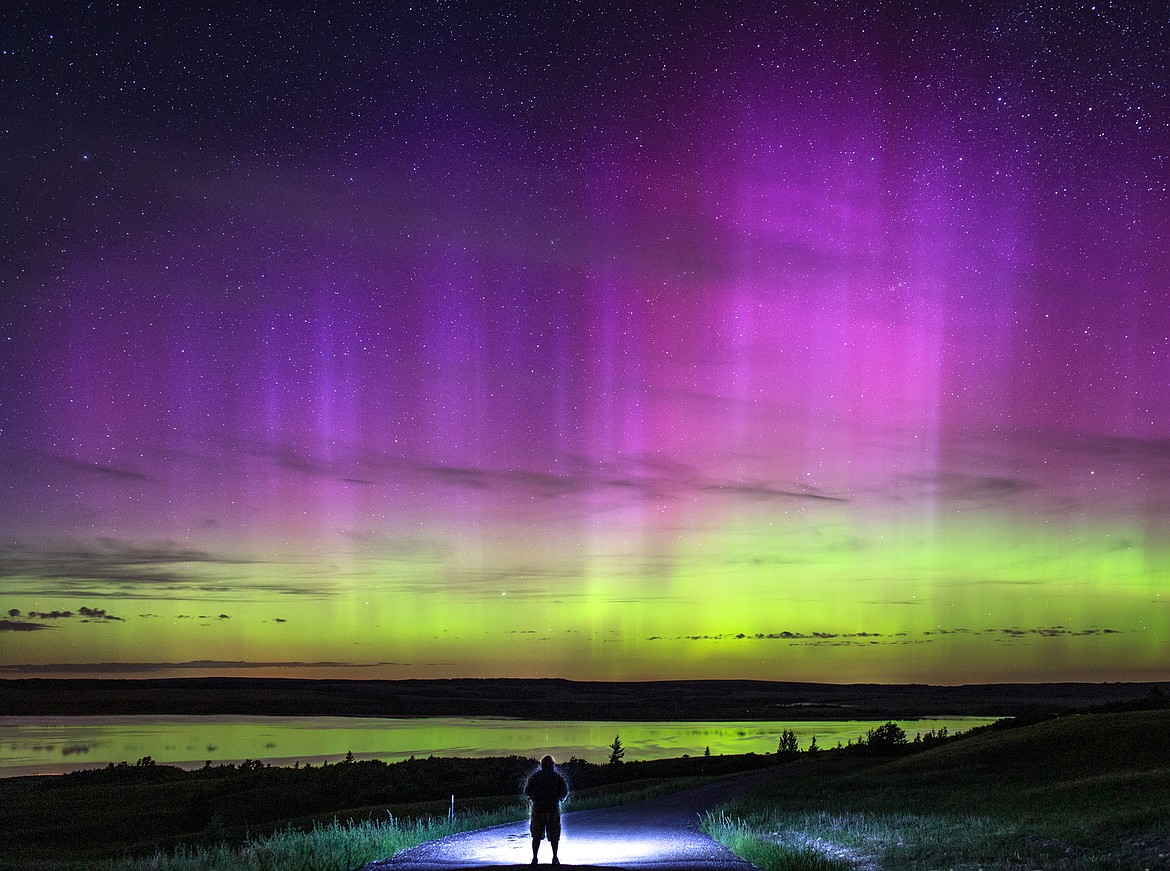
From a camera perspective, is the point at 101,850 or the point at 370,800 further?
the point at 370,800

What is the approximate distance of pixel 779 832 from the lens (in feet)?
68.9

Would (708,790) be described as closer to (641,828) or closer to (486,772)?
(641,828)

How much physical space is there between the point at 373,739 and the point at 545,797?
257 feet

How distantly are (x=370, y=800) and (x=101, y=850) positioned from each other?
32.5 feet

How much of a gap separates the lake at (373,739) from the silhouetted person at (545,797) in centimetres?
4749

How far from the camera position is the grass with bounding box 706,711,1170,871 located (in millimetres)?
17328

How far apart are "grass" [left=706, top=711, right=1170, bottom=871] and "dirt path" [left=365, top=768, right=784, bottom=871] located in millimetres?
773

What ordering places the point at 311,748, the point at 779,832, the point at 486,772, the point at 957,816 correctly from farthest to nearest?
the point at 311,748 < the point at 486,772 < the point at 957,816 < the point at 779,832

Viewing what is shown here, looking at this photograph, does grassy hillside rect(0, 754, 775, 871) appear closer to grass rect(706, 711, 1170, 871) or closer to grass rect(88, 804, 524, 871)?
grass rect(706, 711, 1170, 871)

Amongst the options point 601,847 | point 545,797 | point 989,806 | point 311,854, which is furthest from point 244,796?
point 545,797

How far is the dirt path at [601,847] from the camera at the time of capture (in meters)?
14.8

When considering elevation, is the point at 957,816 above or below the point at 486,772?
above

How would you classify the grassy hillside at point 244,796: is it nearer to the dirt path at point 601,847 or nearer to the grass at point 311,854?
the dirt path at point 601,847

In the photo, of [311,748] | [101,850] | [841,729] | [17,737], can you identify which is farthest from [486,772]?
[17,737]
